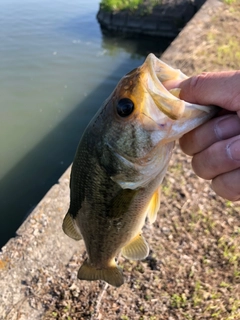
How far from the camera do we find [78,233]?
2.27 m

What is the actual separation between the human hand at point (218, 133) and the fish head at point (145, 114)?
2.7 inches

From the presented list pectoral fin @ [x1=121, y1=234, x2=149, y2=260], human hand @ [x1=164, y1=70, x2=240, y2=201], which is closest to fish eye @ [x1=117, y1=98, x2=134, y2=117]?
human hand @ [x1=164, y1=70, x2=240, y2=201]

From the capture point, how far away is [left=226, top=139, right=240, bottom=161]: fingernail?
5.72 ft

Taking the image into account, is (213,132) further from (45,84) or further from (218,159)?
(45,84)

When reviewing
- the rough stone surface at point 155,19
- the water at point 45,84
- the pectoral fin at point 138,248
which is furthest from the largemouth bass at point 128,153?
the rough stone surface at point 155,19

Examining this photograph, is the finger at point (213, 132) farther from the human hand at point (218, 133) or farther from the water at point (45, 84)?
the water at point (45, 84)

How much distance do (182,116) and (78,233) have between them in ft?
3.53

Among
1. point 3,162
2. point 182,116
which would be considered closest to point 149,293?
point 182,116

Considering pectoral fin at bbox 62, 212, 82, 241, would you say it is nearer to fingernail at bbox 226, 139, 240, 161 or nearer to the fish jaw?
the fish jaw

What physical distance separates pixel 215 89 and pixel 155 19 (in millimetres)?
13557

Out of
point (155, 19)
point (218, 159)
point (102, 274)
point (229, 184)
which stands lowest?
point (155, 19)

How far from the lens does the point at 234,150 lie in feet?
5.74

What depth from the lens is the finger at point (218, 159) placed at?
1.76 m

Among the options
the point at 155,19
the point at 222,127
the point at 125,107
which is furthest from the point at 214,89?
the point at 155,19
